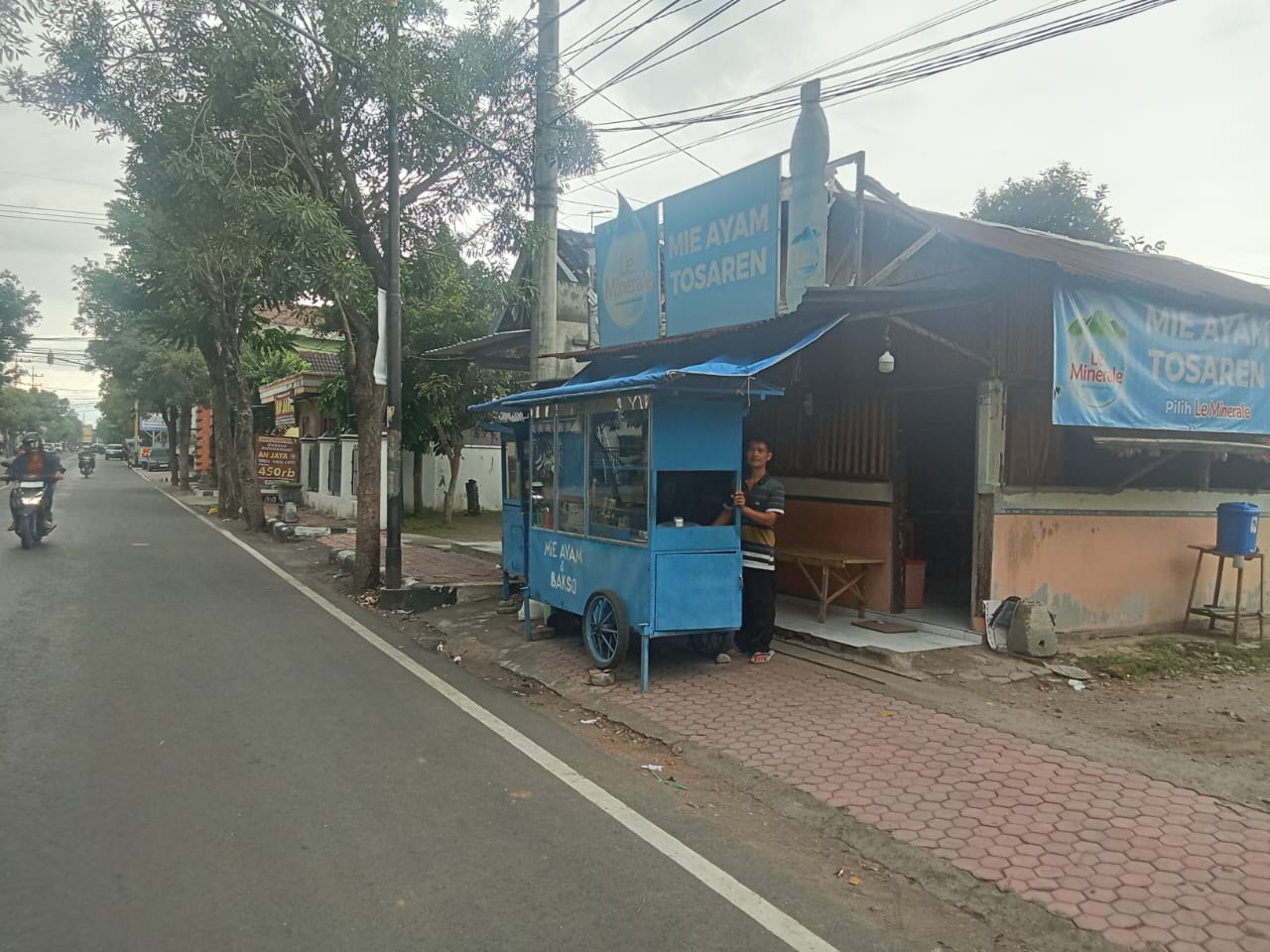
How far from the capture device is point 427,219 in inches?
510

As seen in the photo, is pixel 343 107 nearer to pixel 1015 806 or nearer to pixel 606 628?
pixel 606 628

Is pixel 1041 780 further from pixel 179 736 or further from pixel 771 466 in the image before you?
pixel 771 466

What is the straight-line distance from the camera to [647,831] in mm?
4383

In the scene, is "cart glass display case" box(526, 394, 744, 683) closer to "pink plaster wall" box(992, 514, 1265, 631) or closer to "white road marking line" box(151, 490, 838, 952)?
"white road marking line" box(151, 490, 838, 952)

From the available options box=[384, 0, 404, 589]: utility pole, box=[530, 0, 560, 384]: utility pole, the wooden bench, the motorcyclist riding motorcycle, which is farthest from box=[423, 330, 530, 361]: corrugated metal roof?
the motorcyclist riding motorcycle

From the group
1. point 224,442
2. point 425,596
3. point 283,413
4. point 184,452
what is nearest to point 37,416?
point 184,452

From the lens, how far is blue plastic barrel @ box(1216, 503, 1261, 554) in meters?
8.35

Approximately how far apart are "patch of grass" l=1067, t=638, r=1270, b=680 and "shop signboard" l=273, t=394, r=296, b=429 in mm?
27573

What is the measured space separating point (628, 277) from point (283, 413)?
24.8 metres

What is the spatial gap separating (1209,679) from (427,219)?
1086 centimetres

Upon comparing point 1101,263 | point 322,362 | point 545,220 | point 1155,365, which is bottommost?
point 1155,365

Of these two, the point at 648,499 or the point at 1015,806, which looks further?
the point at 648,499

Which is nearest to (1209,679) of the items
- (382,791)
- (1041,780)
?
(1041,780)

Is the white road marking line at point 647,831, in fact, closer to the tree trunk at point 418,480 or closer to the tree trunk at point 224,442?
the tree trunk at point 418,480
